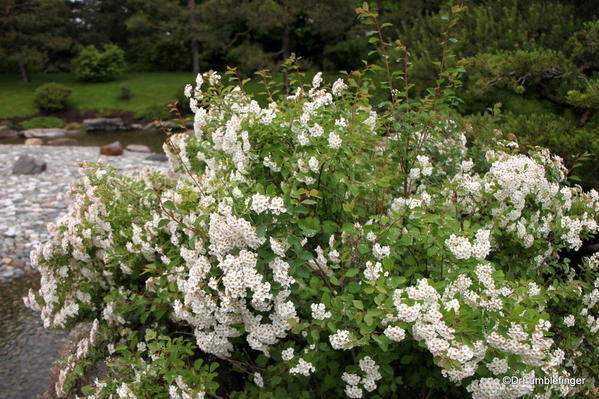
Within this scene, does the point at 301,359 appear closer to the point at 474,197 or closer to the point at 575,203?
the point at 474,197

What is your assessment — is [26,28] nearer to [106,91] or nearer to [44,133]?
[106,91]

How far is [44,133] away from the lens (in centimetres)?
1833

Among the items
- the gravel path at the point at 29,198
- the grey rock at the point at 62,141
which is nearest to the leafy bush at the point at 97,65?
the grey rock at the point at 62,141

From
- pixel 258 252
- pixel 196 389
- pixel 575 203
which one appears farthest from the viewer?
pixel 575 203

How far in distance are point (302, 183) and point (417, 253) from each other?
0.70 meters

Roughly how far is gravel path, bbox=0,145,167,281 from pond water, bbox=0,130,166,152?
3565 millimetres

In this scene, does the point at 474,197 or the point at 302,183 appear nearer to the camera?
the point at 302,183

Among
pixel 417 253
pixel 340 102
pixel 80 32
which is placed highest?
pixel 340 102

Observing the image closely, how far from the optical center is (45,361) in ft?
14.7

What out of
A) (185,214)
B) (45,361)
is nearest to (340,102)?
(185,214)

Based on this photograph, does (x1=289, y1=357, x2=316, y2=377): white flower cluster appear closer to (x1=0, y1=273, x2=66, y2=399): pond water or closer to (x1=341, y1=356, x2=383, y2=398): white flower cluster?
(x1=341, y1=356, x2=383, y2=398): white flower cluster

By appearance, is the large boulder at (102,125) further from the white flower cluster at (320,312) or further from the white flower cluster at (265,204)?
the white flower cluster at (320,312)

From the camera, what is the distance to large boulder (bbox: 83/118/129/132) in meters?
19.8

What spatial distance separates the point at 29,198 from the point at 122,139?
9.42 metres
